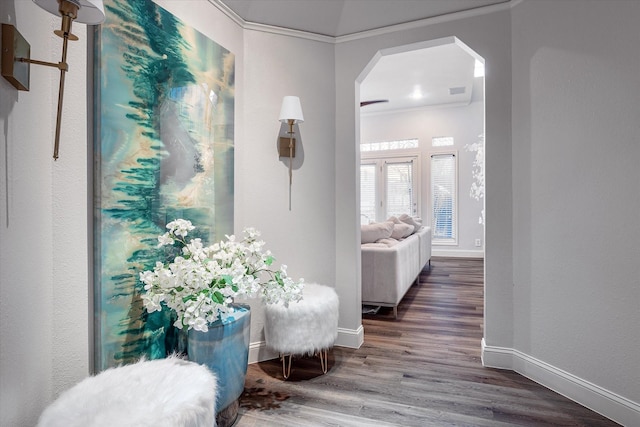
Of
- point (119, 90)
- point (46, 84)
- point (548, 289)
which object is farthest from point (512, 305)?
point (46, 84)

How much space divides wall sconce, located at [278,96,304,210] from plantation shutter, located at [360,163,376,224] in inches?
206

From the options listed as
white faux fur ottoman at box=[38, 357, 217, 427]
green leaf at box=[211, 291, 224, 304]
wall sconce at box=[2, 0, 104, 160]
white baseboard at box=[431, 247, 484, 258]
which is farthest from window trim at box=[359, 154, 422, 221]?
wall sconce at box=[2, 0, 104, 160]

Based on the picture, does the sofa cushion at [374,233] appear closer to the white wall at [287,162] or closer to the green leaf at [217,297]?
the white wall at [287,162]

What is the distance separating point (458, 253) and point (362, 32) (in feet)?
17.9

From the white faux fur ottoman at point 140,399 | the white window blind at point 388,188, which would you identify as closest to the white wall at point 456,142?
the white window blind at point 388,188

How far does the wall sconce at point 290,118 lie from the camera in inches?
94.4

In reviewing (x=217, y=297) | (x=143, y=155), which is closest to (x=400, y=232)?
(x=217, y=297)

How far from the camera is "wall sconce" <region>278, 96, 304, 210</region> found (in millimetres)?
2398

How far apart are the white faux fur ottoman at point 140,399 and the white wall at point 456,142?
6.54 m

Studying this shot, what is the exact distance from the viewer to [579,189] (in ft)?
6.53

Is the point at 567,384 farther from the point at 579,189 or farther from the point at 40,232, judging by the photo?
the point at 40,232

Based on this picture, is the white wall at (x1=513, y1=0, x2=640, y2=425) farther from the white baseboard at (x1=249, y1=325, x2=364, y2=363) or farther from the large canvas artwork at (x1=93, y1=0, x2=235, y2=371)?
the large canvas artwork at (x1=93, y1=0, x2=235, y2=371)

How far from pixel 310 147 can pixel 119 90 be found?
1.43m

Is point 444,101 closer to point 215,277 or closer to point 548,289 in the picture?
point 548,289
